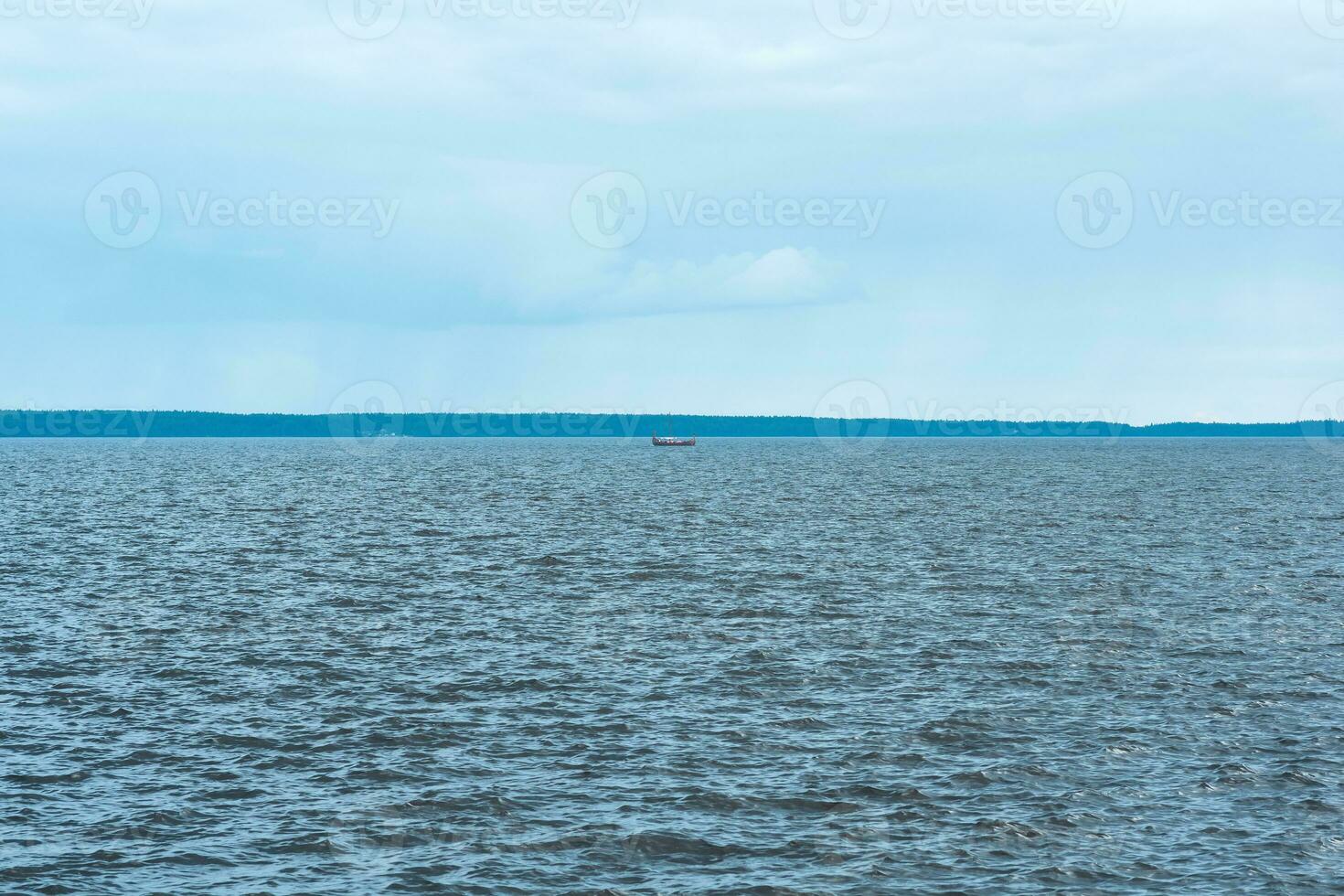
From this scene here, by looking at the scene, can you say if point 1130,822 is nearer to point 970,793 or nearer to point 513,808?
point 970,793

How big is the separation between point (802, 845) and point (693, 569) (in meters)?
38.6

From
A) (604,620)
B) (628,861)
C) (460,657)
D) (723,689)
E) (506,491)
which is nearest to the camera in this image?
(628,861)

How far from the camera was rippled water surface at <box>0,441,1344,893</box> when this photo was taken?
22.2 m

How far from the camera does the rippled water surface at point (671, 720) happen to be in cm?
2223

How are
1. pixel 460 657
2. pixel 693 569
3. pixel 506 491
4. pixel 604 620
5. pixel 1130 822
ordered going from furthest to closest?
pixel 506 491 → pixel 693 569 → pixel 604 620 → pixel 460 657 → pixel 1130 822

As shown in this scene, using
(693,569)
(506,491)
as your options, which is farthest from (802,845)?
(506,491)

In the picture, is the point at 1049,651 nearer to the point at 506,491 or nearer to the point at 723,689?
the point at 723,689

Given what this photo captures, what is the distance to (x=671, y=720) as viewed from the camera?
103 feet

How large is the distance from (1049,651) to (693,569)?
24.3 m

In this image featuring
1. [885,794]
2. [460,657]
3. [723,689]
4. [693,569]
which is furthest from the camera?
[693,569]

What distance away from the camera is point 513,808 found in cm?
2475

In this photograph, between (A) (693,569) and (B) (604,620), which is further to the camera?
(A) (693,569)

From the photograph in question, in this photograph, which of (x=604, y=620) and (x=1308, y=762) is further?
(x=604, y=620)

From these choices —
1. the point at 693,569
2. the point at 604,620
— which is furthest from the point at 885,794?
the point at 693,569
